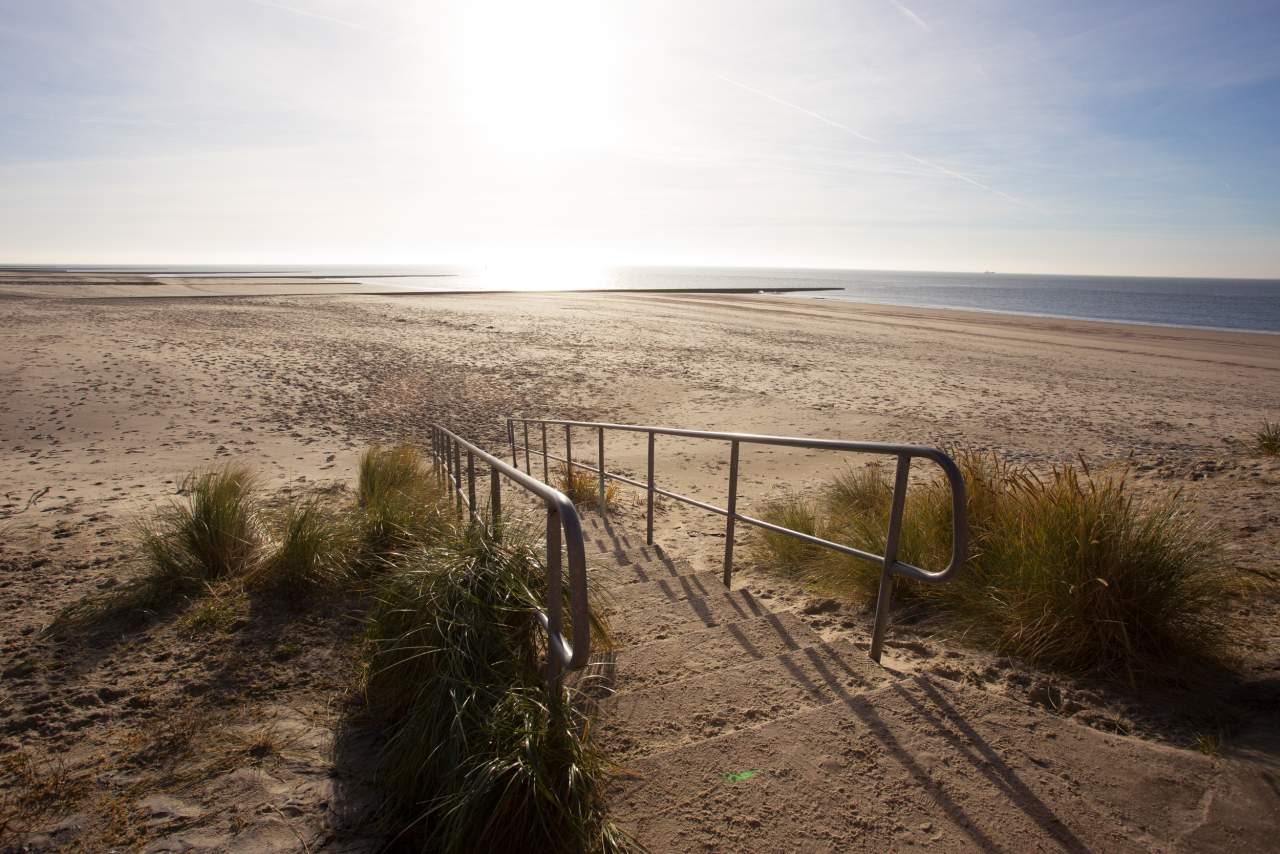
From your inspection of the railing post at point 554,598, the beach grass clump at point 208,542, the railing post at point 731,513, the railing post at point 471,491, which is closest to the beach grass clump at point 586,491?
the railing post at point 731,513

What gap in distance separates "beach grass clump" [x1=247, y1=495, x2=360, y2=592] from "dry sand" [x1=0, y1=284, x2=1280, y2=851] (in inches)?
11.1

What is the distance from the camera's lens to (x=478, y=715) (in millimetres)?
2104

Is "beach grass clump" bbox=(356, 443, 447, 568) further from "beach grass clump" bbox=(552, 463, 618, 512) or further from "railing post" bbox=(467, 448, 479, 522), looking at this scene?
"beach grass clump" bbox=(552, 463, 618, 512)

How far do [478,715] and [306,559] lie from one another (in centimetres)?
233

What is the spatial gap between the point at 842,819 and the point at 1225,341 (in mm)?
37051

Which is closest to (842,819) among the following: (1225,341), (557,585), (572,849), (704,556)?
(572,849)

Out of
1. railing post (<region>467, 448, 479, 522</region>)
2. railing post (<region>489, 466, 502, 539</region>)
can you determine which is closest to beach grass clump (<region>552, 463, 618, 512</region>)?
railing post (<region>467, 448, 479, 522</region>)

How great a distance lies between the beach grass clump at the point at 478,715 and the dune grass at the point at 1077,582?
2.17m

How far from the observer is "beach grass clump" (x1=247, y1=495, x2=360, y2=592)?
3.85 metres

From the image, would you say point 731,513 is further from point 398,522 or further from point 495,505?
point 398,522

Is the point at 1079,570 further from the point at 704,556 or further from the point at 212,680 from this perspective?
the point at 212,680

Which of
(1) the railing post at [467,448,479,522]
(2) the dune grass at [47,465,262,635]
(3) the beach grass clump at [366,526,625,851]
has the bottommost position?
(2) the dune grass at [47,465,262,635]

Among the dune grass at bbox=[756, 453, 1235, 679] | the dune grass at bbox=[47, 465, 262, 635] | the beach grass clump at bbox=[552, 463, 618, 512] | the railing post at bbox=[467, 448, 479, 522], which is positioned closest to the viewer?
the dune grass at bbox=[756, 453, 1235, 679]

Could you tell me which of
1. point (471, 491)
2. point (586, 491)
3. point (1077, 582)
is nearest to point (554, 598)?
point (471, 491)
